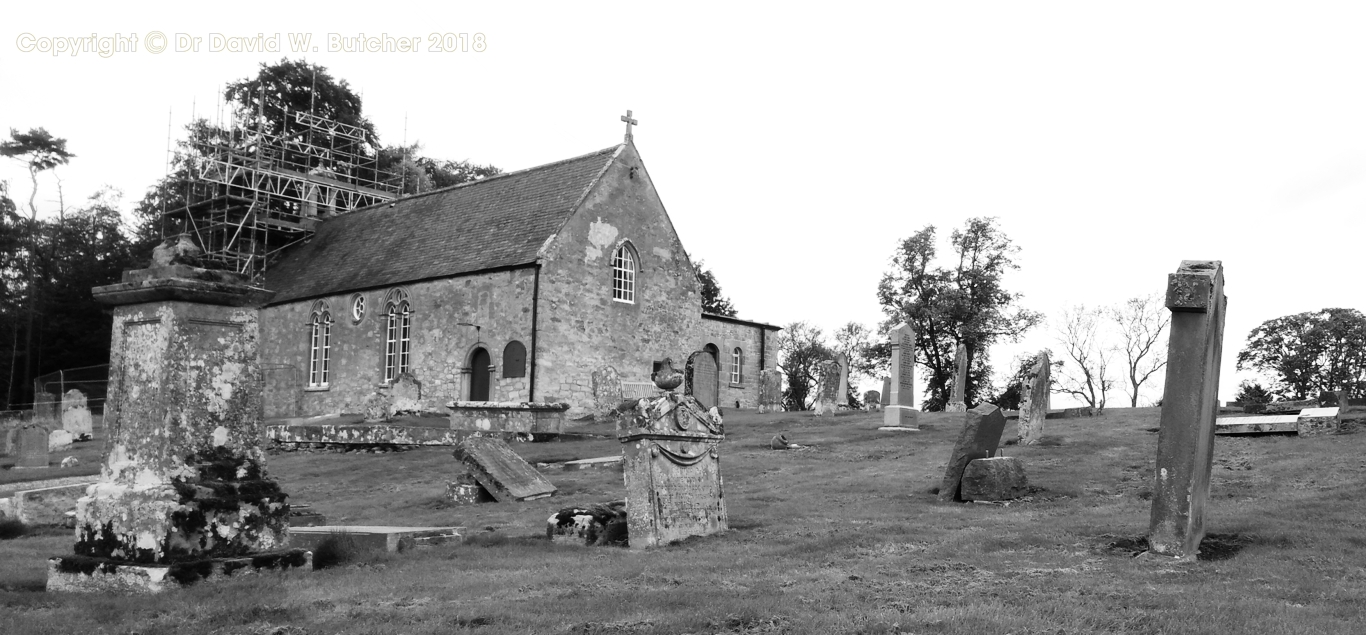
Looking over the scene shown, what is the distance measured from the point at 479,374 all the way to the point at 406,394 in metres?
3.01

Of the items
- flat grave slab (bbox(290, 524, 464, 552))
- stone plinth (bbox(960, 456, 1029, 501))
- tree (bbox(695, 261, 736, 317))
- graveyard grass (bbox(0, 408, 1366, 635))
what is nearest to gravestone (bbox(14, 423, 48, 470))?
graveyard grass (bbox(0, 408, 1366, 635))

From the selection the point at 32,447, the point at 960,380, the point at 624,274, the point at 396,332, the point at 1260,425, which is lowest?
the point at 32,447

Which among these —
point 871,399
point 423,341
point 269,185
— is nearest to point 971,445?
point 871,399

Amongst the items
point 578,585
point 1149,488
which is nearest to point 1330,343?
point 1149,488

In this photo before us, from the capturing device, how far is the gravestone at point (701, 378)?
87.2 ft

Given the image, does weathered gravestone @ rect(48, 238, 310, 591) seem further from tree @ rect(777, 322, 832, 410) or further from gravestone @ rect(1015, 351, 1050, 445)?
tree @ rect(777, 322, 832, 410)

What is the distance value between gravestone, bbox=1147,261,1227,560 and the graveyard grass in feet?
1.04

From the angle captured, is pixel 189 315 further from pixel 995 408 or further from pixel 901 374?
pixel 901 374

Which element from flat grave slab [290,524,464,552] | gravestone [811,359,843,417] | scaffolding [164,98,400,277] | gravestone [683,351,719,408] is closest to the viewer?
flat grave slab [290,524,464,552]

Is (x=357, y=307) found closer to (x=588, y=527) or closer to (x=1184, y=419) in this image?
(x=588, y=527)

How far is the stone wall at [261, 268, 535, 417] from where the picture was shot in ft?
99.8

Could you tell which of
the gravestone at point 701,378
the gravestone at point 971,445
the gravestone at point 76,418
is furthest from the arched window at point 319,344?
the gravestone at point 971,445

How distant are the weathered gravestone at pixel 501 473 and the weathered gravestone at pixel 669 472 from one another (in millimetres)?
4075

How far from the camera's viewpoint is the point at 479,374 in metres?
31.5
